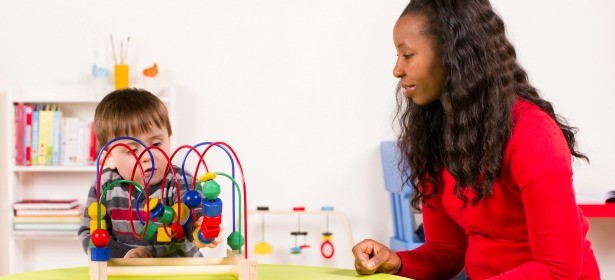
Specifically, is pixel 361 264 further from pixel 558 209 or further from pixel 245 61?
pixel 245 61

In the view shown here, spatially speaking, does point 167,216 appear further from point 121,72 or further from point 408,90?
point 121,72

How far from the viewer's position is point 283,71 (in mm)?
3492

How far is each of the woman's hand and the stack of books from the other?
211 cm

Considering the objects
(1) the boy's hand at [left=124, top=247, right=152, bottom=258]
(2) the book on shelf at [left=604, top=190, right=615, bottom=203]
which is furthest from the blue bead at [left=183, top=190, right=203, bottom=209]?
(2) the book on shelf at [left=604, top=190, right=615, bottom=203]

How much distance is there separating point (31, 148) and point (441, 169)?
7.51 feet

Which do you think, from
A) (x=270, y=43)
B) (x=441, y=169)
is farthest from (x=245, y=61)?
(x=441, y=169)

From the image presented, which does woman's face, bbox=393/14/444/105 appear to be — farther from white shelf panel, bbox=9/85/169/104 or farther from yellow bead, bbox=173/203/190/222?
white shelf panel, bbox=9/85/169/104

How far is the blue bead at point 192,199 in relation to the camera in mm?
1331

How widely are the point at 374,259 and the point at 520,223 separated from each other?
0.27 metres

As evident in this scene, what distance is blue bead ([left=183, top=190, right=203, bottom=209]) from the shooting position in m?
1.33

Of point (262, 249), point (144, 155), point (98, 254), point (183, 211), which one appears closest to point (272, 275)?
point (183, 211)

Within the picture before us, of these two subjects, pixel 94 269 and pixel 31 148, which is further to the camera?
pixel 31 148

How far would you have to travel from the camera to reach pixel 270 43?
11.5ft

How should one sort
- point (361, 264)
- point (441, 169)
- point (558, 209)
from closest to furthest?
1. point (558, 209)
2. point (361, 264)
3. point (441, 169)
